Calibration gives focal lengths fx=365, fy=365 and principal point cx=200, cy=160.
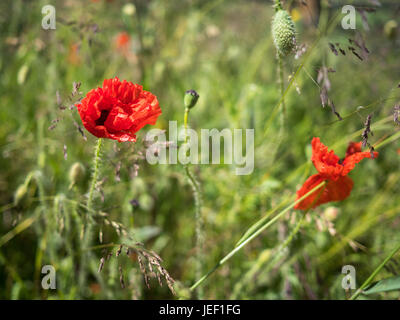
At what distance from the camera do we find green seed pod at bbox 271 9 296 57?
0.86 meters

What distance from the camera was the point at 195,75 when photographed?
2.36 m

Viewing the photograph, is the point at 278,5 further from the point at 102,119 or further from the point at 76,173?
the point at 76,173

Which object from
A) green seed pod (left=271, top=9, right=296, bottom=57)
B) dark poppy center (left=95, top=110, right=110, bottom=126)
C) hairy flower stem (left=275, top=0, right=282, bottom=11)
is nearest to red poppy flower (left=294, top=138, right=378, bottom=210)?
green seed pod (left=271, top=9, right=296, bottom=57)

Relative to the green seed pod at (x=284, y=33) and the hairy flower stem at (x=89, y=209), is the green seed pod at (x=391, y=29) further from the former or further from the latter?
the hairy flower stem at (x=89, y=209)

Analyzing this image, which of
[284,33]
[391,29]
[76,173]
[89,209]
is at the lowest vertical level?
[89,209]

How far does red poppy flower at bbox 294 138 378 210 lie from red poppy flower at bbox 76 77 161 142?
0.39 metres

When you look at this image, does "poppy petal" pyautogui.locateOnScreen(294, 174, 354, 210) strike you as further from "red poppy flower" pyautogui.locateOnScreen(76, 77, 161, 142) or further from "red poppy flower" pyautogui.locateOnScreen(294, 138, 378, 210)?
"red poppy flower" pyautogui.locateOnScreen(76, 77, 161, 142)

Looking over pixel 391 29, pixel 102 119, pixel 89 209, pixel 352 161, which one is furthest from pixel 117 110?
pixel 391 29

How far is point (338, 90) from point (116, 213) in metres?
1.40

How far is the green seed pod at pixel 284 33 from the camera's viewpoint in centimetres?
86

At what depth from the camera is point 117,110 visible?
32.4 inches

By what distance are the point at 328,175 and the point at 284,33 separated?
35cm
